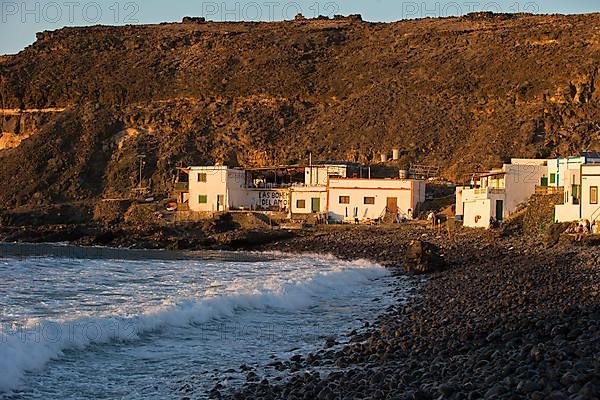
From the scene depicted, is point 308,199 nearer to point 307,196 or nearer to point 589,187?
point 307,196

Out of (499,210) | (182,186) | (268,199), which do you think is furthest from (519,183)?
(182,186)

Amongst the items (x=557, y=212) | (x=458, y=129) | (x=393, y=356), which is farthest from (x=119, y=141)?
(x=393, y=356)

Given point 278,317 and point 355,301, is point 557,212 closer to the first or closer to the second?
point 355,301

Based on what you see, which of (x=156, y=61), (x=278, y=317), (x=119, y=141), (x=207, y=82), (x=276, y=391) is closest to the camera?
(x=276, y=391)

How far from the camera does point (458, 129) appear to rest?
202 ft

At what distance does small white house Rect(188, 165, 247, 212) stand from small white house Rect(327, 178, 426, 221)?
729cm

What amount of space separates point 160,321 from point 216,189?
126ft

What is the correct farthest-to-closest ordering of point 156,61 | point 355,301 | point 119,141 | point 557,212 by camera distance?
1. point 156,61
2. point 119,141
3. point 557,212
4. point 355,301

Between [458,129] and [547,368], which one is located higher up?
[458,129]

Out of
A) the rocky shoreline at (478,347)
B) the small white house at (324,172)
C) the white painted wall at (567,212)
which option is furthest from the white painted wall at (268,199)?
the rocky shoreline at (478,347)

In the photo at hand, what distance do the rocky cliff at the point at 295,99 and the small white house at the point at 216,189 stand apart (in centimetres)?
782

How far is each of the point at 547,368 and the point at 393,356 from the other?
3.67 metres

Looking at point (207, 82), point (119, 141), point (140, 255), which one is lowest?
point (140, 255)

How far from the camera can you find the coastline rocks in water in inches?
1152
